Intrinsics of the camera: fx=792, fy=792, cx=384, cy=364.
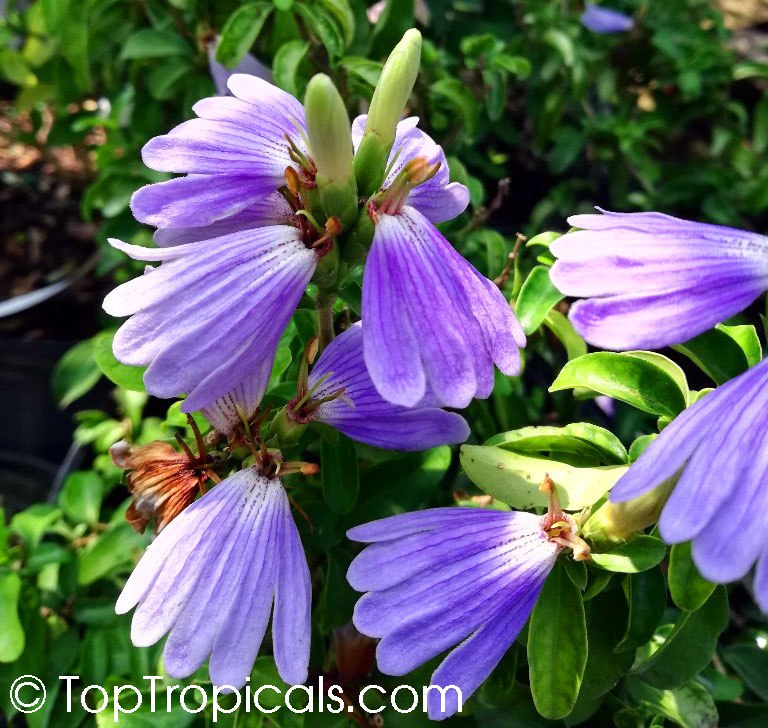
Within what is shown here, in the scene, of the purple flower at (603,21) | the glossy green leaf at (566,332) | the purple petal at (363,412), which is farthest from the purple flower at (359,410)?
the purple flower at (603,21)

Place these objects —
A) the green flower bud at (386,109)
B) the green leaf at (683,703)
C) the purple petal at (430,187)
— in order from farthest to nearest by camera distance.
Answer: the green leaf at (683,703), the purple petal at (430,187), the green flower bud at (386,109)

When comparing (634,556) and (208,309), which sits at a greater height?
(208,309)

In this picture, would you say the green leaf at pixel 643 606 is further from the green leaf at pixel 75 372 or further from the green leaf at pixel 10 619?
A: the green leaf at pixel 75 372

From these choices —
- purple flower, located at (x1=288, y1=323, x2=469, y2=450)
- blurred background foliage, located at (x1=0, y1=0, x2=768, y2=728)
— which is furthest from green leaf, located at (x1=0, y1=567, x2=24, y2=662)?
purple flower, located at (x1=288, y1=323, x2=469, y2=450)

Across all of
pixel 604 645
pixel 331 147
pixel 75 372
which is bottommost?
pixel 75 372

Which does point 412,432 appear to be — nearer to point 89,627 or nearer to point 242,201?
point 242,201

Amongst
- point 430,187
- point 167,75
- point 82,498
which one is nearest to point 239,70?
point 167,75

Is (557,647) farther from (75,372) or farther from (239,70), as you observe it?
(75,372)
